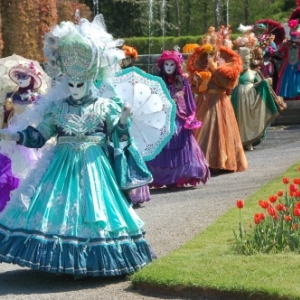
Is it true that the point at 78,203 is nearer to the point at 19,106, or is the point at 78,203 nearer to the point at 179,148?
the point at 19,106

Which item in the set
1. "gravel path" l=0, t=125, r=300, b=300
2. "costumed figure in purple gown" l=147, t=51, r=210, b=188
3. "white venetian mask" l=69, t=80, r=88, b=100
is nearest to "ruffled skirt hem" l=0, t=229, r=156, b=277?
"gravel path" l=0, t=125, r=300, b=300

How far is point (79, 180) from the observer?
6367mm

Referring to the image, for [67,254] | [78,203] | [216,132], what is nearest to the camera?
[67,254]

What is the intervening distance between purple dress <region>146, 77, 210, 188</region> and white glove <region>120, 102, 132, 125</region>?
4291mm

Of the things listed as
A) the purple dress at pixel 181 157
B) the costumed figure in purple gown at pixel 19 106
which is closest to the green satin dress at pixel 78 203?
the costumed figure in purple gown at pixel 19 106

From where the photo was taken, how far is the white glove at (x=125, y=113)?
646cm

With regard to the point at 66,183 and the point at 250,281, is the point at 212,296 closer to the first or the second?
the point at 250,281

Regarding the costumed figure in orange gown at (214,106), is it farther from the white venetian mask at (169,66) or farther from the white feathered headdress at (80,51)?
the white feathered headdress at (80,51)

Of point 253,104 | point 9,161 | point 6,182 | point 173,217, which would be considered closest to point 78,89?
point 6,182

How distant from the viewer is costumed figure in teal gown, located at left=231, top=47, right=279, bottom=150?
47.7 ft

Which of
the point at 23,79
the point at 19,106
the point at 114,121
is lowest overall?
the point at 19,106

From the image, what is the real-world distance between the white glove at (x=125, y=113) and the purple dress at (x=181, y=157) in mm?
4291

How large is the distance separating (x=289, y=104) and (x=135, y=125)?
11.4 metres

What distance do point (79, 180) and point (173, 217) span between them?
8.68ft
